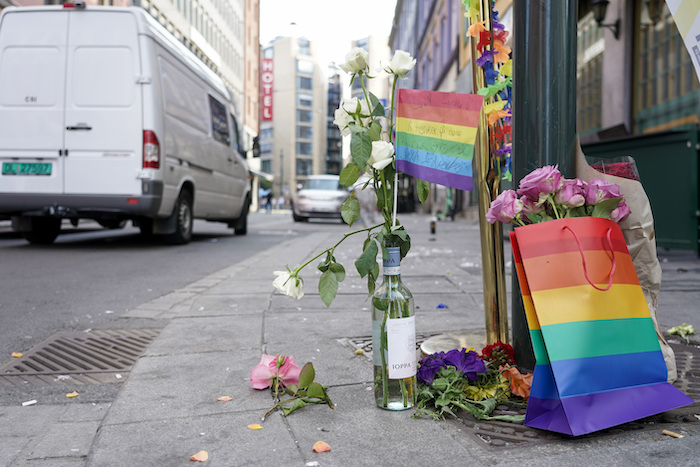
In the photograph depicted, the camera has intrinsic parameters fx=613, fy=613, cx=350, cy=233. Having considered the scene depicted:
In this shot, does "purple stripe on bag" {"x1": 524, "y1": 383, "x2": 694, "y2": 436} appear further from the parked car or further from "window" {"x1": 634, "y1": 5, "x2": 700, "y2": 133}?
the parked car

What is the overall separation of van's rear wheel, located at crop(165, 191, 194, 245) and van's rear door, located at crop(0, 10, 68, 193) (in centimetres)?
162

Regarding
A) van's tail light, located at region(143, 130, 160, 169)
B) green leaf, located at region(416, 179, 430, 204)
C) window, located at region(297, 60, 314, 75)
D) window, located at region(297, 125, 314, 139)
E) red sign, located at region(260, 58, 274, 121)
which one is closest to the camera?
green leaf, located at region(416, 179, 430, 204)

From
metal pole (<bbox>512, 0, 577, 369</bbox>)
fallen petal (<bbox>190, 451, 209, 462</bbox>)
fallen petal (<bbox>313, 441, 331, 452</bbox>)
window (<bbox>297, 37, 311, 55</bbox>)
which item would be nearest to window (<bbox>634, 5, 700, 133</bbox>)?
metal pole (<bbox>512, 0, 577, 369</bbox>)

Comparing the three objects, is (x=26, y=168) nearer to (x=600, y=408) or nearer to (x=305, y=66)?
(x=600, y=408)

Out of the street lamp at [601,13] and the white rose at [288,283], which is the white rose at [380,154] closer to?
the white rose at [288,283]

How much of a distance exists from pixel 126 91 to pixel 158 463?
253 inches

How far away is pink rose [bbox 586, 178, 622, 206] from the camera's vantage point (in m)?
1.84

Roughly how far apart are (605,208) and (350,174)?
2.58 feet

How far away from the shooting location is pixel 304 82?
9075 cm

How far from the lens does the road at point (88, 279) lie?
3.50 meters

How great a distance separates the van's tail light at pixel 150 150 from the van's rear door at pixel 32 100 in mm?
973

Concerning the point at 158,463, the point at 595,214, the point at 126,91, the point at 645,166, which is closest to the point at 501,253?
the point at 595,214

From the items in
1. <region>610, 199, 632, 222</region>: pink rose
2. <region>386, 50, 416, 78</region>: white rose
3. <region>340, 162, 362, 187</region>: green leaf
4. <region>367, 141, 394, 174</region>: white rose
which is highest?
<region>386, 50, 416, 78</region>: white rose

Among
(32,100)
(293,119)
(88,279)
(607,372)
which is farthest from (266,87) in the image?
(607,372)
